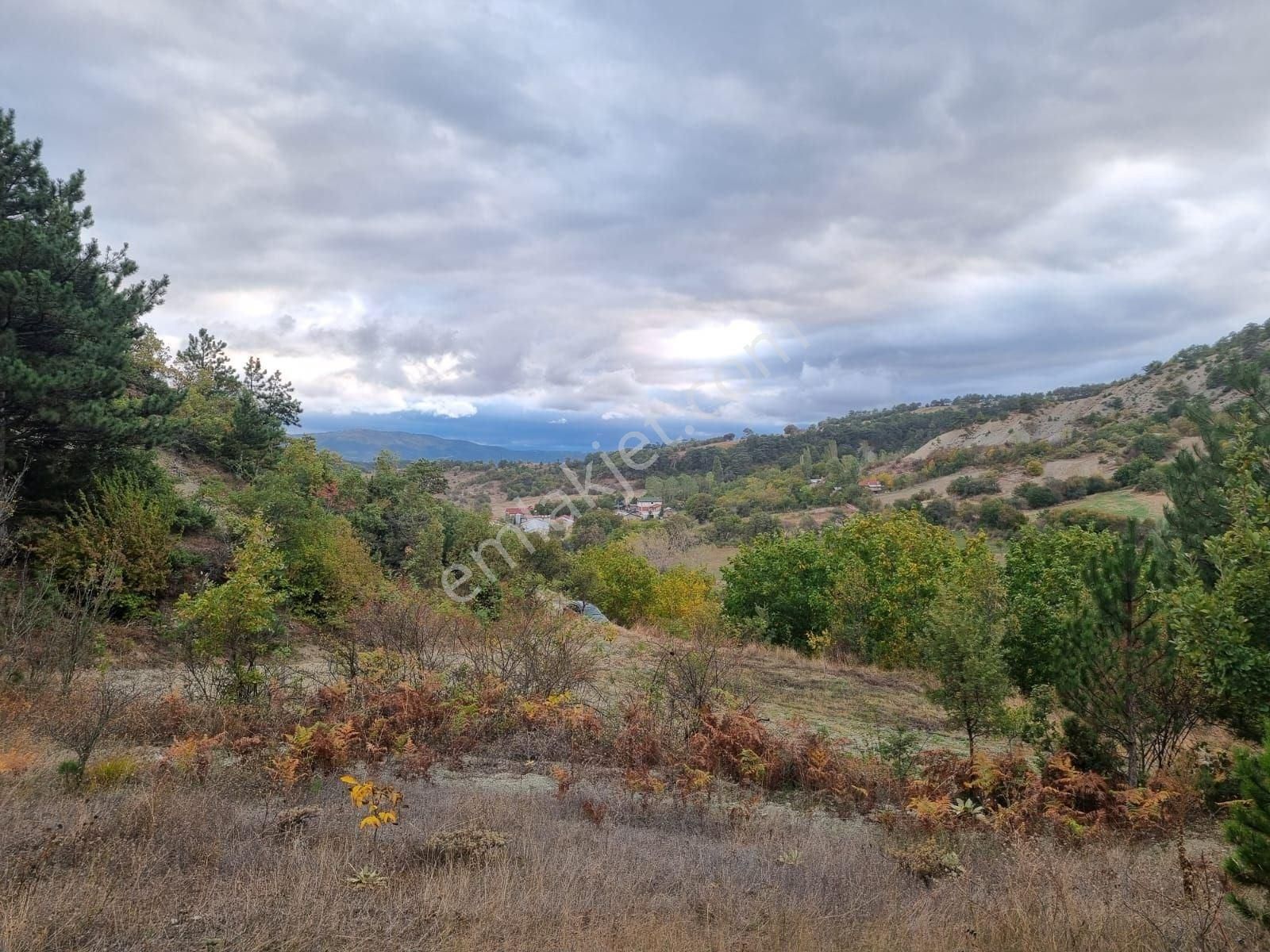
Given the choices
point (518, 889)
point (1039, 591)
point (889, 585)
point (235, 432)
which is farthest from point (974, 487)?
point (518, 889)

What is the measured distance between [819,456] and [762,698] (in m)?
75.5

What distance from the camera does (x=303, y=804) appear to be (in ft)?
17.6

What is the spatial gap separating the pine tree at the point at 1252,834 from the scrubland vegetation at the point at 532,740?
0.08 feet

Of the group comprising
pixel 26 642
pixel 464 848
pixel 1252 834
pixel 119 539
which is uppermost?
Answer: pixel 119 539

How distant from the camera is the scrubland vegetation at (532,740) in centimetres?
368

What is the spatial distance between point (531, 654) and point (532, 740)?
1.84m

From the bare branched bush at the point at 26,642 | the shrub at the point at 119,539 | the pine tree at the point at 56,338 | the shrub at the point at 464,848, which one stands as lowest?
the shrub at the point at 464,848

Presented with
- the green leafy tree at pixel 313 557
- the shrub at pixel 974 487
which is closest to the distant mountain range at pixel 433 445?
the shrub at pixel 974 487

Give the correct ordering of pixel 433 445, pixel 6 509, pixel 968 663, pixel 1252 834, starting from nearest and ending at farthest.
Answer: pixel 1252 834 → pixel 968 663 → pixel 6 509 → pixel 433 445

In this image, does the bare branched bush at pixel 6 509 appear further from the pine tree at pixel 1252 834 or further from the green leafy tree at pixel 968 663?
the pine tree at pixel 1252 834

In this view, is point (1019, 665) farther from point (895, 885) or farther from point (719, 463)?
point (719, 463)

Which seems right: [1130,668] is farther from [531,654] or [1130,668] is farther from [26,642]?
[26,642]

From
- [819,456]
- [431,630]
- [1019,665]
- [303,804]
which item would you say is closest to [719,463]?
[819,456]

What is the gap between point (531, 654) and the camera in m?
9.62
